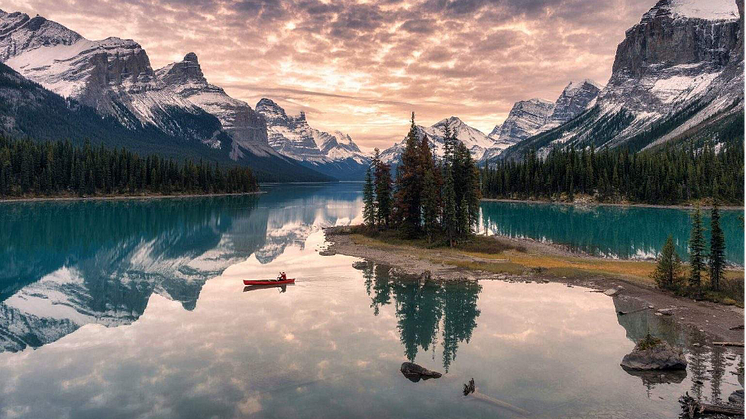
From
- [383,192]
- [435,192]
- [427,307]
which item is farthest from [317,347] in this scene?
[383,192]

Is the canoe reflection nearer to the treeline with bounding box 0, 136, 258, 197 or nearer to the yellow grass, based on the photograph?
the yellow grass

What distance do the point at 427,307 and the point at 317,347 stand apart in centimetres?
1272

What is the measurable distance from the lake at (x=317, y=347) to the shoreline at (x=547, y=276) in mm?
2187

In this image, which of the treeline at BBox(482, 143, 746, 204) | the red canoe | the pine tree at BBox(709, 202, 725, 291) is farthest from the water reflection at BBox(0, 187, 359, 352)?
the treeline at BBox(482, 143, 746, 204)

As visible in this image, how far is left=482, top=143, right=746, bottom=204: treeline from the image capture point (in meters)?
161

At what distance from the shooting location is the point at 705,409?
73.9ft

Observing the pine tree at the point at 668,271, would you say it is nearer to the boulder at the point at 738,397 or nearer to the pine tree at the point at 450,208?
the boulder at the point at 738,397

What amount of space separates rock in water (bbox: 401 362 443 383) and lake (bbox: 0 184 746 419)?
2.02 feet

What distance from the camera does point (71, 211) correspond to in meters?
135

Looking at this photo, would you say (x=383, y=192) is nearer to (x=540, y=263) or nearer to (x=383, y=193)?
(x=383, y=193)

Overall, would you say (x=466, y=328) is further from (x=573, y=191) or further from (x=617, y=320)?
(x=573, y=191)

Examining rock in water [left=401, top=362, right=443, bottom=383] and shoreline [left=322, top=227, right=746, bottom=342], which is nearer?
rock in water [left=401, top=362, right=443, bottom=383]

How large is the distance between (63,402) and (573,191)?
18742cm

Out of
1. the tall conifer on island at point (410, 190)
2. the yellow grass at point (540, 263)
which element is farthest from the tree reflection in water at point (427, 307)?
the tall conifer on island at point (410, 190)
